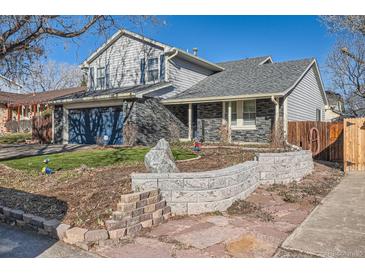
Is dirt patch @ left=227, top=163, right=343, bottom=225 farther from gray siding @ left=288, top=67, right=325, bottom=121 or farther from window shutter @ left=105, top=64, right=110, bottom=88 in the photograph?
window shutter @ left=105, top=64, right=110, bottom=88

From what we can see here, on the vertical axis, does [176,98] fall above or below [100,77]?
below

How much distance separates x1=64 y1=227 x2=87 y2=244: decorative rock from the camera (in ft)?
12.2

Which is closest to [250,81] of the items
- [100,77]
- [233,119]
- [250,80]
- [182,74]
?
[250,80]

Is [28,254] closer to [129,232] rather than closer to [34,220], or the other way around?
[34,220]

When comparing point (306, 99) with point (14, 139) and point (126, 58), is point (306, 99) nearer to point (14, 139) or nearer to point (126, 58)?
point (126, 58)

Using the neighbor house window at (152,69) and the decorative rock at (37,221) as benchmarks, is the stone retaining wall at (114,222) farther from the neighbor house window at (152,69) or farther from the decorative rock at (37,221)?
the neighbor house window at (152,69)

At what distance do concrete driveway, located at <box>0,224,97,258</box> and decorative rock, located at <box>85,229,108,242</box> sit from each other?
18 cm

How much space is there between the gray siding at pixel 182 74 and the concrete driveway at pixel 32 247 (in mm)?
11971

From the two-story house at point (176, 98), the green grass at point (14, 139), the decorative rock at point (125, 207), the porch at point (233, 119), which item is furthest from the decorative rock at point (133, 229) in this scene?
the green grass at point (14, 139)

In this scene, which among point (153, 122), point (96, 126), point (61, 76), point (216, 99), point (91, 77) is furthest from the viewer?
point (61, 76)

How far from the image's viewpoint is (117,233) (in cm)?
384

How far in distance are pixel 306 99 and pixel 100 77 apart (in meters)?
12.0

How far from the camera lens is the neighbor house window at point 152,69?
15.9m
